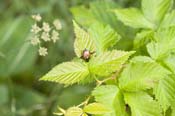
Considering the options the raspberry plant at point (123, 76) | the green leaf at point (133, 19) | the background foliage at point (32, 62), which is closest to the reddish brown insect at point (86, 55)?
the raspberry plant at point (123, 76)

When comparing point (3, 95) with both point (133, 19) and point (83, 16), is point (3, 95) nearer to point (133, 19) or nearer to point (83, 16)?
point (83, 16)

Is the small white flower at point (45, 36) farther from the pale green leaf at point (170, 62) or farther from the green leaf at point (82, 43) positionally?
the pale green leaf at point (170, 62)

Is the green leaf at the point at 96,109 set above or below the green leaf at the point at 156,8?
below

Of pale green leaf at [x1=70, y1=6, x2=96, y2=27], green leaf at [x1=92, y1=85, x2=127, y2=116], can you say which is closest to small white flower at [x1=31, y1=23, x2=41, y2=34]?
pale green leaf at [x1=70, y1=6, x2=96, y2=27]

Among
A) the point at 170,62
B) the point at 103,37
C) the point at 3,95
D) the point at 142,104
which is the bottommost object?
the point at 3,95

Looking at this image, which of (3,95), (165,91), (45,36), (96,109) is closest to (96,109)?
(96,109)
